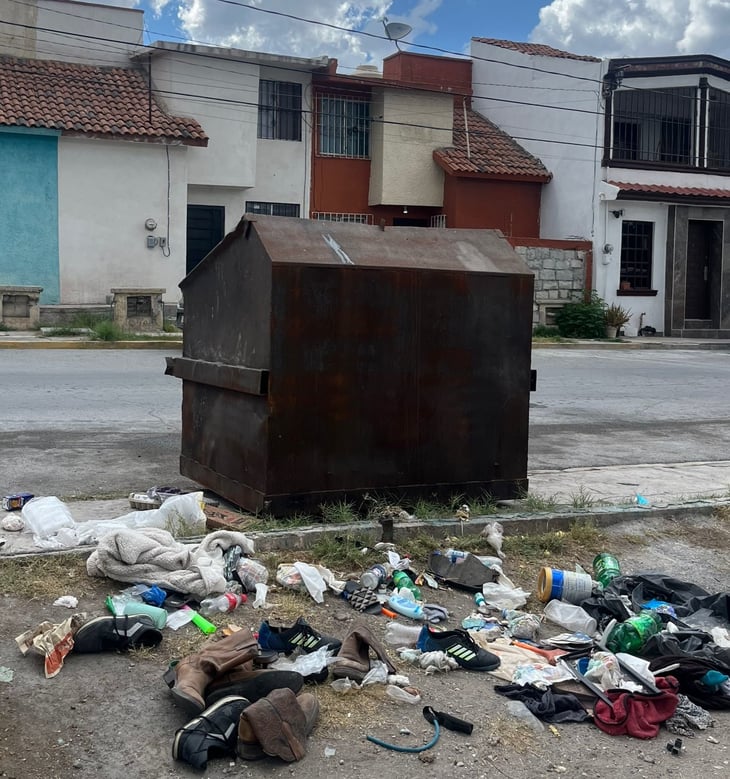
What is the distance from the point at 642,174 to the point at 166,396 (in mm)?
19944

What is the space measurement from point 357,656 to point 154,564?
127 cm

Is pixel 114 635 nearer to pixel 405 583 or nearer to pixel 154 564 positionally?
pixel 154 564

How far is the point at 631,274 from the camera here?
92.3 feet

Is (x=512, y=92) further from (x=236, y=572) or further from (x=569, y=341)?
(x=236, y=572)

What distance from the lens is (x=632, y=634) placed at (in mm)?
4488

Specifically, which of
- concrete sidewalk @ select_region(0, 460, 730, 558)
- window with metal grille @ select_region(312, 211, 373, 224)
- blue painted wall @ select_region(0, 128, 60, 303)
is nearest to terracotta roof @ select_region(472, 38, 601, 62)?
window with metal grille @ select_region(312, 211, 373, 224)

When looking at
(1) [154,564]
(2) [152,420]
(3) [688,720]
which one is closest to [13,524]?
(1) [154,564]

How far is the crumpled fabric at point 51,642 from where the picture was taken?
12.8 feet

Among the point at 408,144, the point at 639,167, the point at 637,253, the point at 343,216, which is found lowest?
the point at 637,253

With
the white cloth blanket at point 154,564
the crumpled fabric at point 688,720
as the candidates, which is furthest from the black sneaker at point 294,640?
the crumpled fabric at point 688,720

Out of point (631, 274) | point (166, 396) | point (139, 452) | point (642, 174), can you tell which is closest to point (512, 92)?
point (642, 174)

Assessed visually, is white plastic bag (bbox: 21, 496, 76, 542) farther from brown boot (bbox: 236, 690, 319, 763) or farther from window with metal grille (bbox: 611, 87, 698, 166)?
window with metal grille (bbox: 611, 87, 698, 166)

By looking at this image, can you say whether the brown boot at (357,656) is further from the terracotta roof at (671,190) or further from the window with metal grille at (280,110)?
the terracotta roof at (671,190)

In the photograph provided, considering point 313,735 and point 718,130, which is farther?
point 718,130
